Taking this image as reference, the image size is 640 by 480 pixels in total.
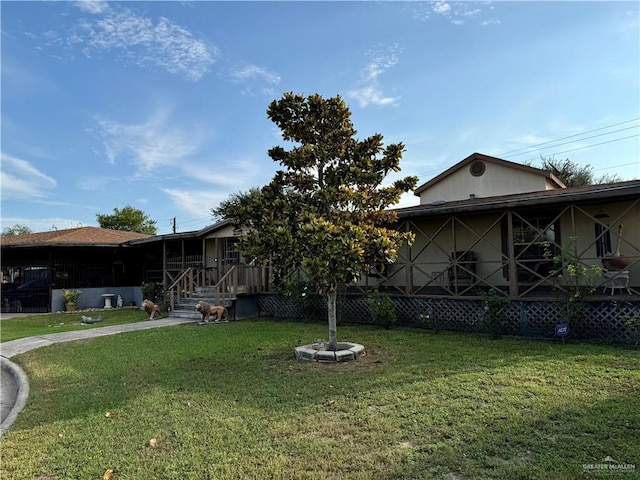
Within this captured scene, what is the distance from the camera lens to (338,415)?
4.17 metres

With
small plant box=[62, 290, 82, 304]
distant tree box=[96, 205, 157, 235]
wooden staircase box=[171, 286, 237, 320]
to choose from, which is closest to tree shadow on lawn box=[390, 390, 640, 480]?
wooden staircase box=[171, 286, 237, 320]

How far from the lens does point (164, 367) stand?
258 inches

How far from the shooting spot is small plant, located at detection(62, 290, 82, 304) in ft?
57.4

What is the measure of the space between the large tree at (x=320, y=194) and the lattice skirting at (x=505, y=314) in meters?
3.13

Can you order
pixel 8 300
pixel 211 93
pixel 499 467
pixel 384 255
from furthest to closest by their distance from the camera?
pixel 8 300 < pixel 211 93 < pixel 384 255 < pixel 499 467

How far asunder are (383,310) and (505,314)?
2.69 m

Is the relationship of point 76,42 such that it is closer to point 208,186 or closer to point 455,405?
point 455,405

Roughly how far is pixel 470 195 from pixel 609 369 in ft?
39.5

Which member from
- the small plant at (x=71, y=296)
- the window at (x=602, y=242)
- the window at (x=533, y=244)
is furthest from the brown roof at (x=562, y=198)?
the small plant at (x=71, y=296)

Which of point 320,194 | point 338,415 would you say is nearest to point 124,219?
point 320,194

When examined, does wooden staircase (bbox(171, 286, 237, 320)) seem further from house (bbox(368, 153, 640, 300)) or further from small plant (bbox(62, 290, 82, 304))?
small plant (bbox(62, 290, 82, 304))

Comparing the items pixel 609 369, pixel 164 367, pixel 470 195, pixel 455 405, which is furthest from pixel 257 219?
pixel 470 195

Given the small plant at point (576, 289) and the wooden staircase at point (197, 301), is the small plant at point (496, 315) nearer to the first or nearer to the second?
the small plant at point (576, 289)

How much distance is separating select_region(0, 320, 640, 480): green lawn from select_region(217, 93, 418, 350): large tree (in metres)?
1.76
